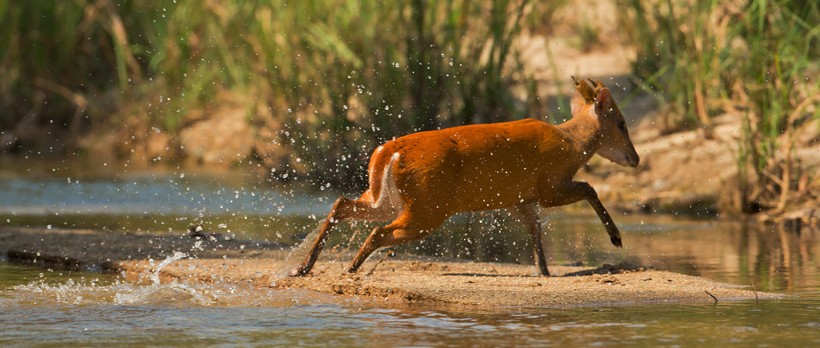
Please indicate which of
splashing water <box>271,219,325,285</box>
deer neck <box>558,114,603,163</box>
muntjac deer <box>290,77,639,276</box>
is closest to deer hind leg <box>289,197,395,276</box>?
muntjac deer <box>290,77,639,276</box>

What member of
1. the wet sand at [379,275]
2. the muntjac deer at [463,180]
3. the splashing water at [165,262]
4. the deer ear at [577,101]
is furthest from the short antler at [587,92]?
the splashing water at [165,262]

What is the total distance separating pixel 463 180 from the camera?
8719 millimetres

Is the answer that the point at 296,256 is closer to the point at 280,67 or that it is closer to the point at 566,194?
the point at 566,194

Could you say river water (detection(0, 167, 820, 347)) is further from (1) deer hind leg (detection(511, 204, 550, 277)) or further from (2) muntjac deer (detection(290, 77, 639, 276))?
(1) deer hind leg (detection(511, 204, 550, 277))

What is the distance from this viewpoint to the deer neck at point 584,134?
9305mm

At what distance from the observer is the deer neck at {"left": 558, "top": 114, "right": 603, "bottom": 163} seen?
9305 mm

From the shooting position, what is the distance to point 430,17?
14617 millimetres

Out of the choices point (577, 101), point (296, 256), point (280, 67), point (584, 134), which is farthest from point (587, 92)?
point (280, 67)

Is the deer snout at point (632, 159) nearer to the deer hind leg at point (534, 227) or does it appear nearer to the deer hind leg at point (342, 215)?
the deer hind leg at point (534, 227)

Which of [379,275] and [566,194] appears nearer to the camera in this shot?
[379,275]

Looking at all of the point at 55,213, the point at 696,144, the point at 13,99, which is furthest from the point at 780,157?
the point at 13,99

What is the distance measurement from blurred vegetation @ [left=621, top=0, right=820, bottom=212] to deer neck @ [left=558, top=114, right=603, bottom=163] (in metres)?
3.39

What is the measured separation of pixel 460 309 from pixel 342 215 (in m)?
1.39

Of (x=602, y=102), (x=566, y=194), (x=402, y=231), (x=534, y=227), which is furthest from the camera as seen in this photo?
(x=602, y=102)
